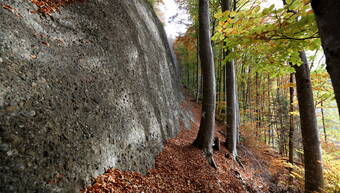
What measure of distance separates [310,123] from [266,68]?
1765 millimetres

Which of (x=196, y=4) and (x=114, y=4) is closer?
(x=114, y=4)

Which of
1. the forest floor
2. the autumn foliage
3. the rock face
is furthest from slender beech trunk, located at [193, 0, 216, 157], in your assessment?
the autumn foliage

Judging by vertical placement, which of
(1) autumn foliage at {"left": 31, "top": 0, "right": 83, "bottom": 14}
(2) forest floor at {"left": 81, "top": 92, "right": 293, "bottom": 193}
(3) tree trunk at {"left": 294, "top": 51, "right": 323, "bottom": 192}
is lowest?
(2) forest floor at {"left": 81, "top": 92, "right": 293, "bottom": 193}

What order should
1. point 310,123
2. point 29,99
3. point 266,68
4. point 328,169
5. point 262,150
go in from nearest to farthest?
point 29,99, point 266,68, point 310,123, point 328,169, point 262,150

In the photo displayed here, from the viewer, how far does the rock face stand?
1.88 m

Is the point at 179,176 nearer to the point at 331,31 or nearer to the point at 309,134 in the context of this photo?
the point at 309,134

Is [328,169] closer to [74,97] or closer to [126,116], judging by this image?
[126,116]

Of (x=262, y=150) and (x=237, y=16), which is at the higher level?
(x=237, y=16)

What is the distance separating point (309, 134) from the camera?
3.40 meters

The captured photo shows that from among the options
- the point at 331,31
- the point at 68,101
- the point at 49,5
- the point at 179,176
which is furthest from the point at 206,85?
the point at 49,5

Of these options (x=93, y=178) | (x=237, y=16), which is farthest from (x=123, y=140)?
(x=237, y=16)

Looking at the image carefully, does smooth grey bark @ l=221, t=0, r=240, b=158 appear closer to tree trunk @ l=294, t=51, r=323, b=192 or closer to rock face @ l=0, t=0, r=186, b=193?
tree trunk @ l=294, t=51, r=323, b=192

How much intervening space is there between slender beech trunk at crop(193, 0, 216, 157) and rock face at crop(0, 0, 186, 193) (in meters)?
1.52

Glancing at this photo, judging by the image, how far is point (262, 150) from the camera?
1012cm
